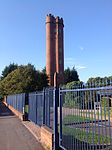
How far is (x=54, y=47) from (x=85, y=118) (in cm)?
7052

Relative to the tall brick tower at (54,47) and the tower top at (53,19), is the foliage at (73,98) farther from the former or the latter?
the tower top at (53,19)

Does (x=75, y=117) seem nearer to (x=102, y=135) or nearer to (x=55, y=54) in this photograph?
(x=102, y=135)

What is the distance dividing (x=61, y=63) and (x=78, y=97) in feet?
231

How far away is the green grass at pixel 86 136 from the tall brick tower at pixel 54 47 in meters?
66.0

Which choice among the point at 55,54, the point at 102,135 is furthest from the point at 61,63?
the point at 102,135

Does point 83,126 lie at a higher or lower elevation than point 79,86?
lower

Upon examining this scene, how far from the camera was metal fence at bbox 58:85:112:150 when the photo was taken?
5.52m

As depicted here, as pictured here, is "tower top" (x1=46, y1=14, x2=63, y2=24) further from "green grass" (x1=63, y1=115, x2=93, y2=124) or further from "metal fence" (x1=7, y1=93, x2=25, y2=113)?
"green grass" (x1=63, y1=115, x2=93, y2=124)

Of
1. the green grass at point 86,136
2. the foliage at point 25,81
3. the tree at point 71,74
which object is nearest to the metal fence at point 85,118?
the green grass at point 86,136

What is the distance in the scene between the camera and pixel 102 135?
18.3 feet

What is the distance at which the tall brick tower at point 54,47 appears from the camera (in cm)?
7575

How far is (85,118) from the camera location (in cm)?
660

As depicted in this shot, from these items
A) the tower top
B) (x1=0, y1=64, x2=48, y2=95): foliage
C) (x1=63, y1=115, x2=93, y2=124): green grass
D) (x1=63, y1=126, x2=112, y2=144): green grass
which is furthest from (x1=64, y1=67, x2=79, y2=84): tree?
(x1=63, y1=126, x2=112, y2=144): green grass

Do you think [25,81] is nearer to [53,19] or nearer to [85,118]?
[53,19]
